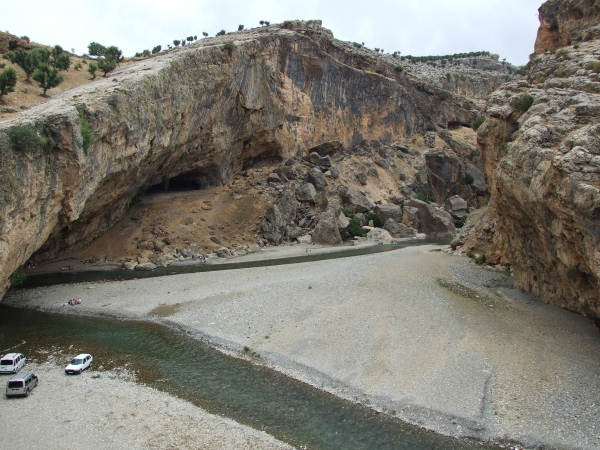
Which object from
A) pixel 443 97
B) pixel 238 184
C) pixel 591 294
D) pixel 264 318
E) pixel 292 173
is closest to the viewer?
pixel 591 294

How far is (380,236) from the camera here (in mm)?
56719

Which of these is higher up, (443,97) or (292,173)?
(443,97)

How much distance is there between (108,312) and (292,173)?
3910 cm

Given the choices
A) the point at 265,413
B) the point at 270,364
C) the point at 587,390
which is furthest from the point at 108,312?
the point at 587,390

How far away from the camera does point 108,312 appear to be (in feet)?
84.6

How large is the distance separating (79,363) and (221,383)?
235 inches

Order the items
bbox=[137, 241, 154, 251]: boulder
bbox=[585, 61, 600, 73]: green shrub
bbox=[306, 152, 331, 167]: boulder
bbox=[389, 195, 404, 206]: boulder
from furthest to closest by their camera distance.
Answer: bbox=[389, 195, 404, 206]: boulder
bbox=[306, 152, 331, 167]: boulder
bbox=[137, 241, 154, 251]: boulder
bbox=[585, 61, 600, 73]: green shrub

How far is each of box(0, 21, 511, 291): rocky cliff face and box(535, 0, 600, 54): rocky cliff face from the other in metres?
30.6

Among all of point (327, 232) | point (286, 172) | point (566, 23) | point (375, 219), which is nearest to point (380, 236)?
point (375, 219)

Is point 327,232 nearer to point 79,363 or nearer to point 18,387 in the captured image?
point 79,363

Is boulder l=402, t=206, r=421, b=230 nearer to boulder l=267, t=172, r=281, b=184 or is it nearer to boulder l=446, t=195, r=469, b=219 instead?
boulder l=446, t=195, r=469, b=219

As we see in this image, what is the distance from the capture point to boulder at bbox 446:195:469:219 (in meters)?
73.0

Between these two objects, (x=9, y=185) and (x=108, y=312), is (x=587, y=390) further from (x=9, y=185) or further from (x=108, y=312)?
(x=9, y=185)

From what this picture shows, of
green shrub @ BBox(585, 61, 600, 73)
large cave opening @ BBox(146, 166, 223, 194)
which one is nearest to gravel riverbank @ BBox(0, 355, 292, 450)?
green shrub @ BBox(585, 61, 600, 73)
